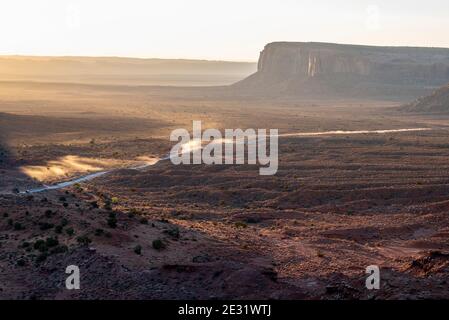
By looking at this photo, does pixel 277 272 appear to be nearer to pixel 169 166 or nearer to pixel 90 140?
pixel 169 166

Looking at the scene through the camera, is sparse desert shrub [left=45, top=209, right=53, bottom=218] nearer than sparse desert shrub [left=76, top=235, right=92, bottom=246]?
No

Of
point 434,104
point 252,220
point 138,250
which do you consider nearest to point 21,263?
point 138,250

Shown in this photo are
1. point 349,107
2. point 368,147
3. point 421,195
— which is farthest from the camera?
point 349,107

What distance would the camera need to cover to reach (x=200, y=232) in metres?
25.8

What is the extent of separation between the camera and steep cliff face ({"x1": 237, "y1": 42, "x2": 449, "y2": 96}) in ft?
485

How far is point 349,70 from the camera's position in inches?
6161

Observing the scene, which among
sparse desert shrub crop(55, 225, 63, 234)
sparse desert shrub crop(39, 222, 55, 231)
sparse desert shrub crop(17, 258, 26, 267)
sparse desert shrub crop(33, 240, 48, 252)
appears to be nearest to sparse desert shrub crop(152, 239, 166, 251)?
sparse desert shrub crop(55, 225, 63, 234)

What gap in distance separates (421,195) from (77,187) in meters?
18.8

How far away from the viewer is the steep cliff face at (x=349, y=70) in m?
148

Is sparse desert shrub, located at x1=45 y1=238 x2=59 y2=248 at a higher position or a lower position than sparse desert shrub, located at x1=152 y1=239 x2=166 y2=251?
higher

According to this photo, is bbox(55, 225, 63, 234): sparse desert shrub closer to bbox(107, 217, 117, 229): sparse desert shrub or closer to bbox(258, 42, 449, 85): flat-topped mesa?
bbox(107, 217, 117, 229): sparse desert shrub

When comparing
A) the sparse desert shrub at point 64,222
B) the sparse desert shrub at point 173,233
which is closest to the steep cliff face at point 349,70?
the sparse desert shrub at point 173,233

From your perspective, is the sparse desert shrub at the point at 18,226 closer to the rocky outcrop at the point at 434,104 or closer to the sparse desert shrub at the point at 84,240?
the sparse desert shrub at the point at 84,240
